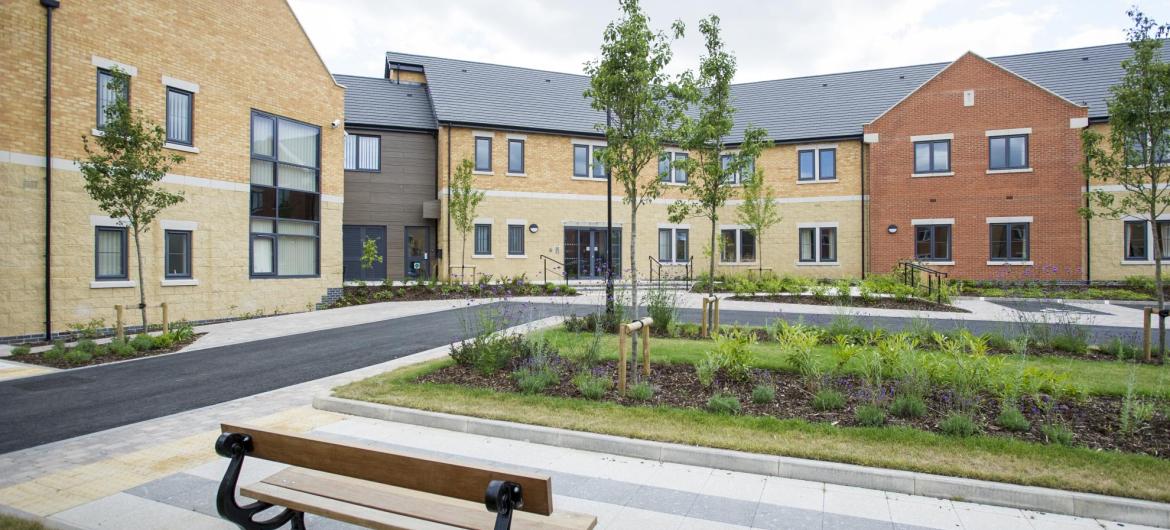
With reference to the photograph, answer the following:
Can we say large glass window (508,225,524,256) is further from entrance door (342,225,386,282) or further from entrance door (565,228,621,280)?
entrance door (342,225,386,282)

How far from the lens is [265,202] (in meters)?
17.1

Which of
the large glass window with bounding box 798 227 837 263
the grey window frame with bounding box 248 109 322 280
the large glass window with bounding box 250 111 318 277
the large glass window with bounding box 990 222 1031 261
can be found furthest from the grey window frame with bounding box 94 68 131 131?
the large glass window with bounding box 990 222 1031 261

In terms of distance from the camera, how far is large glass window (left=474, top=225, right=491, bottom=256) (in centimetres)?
2516

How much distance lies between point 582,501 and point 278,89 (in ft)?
55.7

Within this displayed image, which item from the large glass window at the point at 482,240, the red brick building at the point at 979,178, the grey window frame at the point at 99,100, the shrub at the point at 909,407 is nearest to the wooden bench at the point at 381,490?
the shrub at the point at 909,407

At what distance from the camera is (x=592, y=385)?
6.88 metres

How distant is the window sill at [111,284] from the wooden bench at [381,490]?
12.7 m

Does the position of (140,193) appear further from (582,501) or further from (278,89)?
(582,501)

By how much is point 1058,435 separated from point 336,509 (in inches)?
217

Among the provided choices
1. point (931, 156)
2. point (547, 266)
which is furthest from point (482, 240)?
point (931, 156)

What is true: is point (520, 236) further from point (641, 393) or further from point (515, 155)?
point (641, 393)

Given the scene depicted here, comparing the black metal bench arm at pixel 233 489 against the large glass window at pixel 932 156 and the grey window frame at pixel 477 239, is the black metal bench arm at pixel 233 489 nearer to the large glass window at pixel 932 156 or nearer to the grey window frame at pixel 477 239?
the grey window frame at pixel 477 239

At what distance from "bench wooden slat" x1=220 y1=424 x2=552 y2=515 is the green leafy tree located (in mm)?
21156

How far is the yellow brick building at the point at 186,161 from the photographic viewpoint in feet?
39.9
